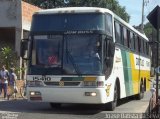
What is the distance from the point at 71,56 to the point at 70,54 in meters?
0.08

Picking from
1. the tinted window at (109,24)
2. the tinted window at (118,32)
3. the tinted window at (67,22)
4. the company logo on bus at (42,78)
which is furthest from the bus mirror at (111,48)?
the company logo on bus at (42,78)

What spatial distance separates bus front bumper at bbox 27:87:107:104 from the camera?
622 inches

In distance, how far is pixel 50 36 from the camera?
16.5 meters

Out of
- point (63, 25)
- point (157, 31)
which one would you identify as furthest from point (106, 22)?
point (157, 31)

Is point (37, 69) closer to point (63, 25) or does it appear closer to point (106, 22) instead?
point (63, 25)

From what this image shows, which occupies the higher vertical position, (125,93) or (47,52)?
(47,52)

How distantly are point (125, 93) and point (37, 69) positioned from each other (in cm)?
514

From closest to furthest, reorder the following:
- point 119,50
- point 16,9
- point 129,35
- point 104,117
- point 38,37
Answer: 1. point 104,117
2. point 38,37
3. point 119,50
4. point 129,35
5. point 16,9

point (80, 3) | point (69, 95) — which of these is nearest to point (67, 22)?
point (69, 95)

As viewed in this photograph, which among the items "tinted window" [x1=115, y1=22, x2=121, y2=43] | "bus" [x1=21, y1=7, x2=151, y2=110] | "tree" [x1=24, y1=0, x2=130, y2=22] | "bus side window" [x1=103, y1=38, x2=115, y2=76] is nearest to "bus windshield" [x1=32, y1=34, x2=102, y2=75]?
"bus" [x1=21, y1=7, x2=151, y2=110]

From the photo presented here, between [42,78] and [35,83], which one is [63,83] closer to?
[42,78]

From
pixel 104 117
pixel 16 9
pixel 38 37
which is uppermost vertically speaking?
pixel 16 9

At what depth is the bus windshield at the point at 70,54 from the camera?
52.3ft

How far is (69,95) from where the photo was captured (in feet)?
52.3
